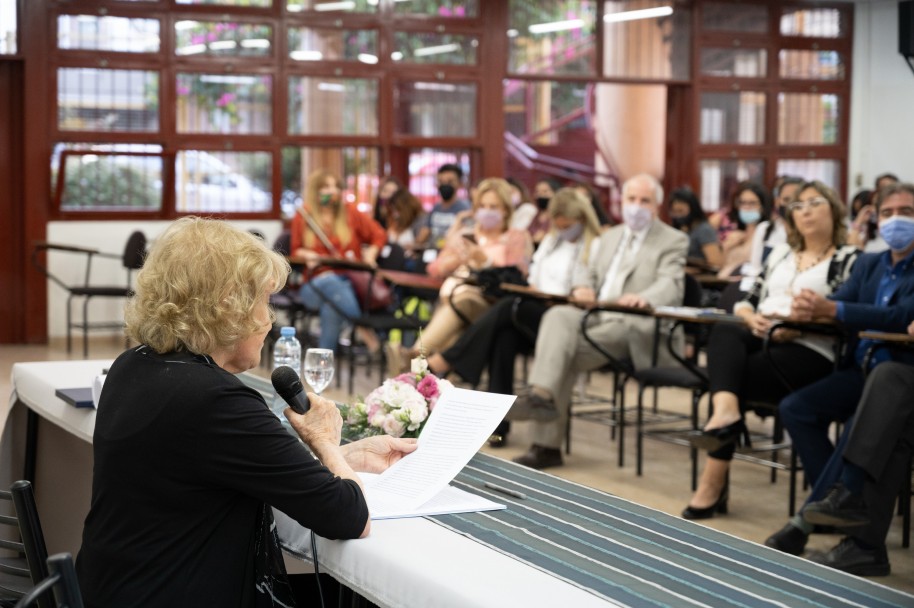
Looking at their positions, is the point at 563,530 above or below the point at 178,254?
below

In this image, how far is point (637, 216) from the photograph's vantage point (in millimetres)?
5883

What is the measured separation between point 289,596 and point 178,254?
0.58 metres

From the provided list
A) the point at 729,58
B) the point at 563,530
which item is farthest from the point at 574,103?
the point at 563,530

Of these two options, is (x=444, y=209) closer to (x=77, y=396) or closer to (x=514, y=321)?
(x=514, y=321)

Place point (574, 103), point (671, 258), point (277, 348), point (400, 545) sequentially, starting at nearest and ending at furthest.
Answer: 1. point (400, 545)
2. point (277, 348)
3. point (671, 258)
4. point (574, 103)

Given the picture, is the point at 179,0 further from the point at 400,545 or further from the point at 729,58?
→ the point at 400,545

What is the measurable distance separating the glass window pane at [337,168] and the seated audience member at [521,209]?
1458 mm

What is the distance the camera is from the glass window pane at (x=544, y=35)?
1086 centimetres

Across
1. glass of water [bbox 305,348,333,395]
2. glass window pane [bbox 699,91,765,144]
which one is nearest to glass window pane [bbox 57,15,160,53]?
glass window pane [bbox 699,91,765,144]

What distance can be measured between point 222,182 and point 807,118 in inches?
231

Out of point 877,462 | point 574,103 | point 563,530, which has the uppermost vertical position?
point 574,103

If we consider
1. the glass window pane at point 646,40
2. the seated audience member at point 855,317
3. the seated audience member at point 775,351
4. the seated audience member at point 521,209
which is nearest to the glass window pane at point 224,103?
the seated audience member at point 521,209

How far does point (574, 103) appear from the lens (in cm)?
1524

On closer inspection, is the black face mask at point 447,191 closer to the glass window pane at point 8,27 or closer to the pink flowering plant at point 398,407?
the glass window pane at point 8,27
